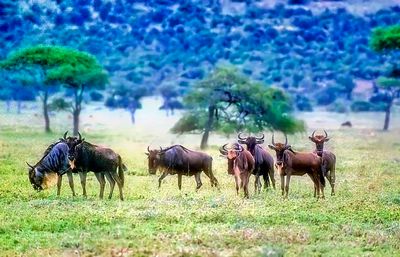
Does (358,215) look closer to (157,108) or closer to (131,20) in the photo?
(157,108)

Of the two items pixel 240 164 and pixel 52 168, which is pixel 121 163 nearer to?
pixel 52 168

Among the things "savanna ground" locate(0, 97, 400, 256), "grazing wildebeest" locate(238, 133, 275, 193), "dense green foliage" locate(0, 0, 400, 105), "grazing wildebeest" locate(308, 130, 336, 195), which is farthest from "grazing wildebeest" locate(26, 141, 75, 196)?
"dense green foliage" locate(0, 0, 400, 105)

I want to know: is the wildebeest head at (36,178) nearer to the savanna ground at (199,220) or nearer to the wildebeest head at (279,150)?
the savanna ground at (199,220)

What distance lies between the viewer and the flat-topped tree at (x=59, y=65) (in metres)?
53.8

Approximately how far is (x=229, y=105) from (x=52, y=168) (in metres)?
27.0

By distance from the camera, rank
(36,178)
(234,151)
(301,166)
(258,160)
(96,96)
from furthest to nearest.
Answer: (96,96)
(258,160)
(301,166)
(36,178)
(234,151)

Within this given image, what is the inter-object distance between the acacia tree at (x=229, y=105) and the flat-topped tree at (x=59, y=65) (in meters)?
9.56

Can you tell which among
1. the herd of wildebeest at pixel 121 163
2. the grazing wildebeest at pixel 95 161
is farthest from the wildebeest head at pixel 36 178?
the grazing wildebeest at pixel 95 161

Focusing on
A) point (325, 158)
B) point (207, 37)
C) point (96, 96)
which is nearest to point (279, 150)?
point (325, 158)

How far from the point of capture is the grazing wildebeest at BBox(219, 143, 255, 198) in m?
19.9

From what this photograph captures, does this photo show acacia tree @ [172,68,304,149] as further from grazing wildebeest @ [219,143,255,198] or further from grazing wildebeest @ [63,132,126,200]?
grazing wildebeest @ [63,132,126,200]

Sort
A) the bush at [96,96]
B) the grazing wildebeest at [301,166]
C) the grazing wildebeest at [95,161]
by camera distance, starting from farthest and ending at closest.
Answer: the bush at [96,96] < the grazing wildebeest at [301,166] < the grazing wildebeest at [95,161]

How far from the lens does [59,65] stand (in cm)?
5481

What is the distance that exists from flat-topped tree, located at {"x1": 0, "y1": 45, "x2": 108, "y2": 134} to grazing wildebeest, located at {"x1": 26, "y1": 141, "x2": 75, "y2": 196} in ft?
109
